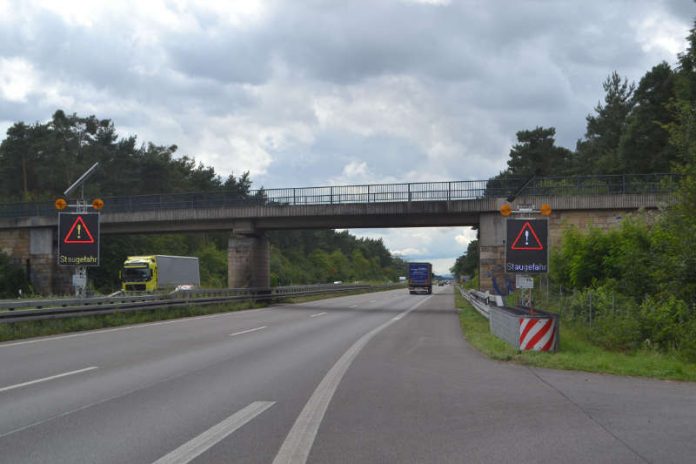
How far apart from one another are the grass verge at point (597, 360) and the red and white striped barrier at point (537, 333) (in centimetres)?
31

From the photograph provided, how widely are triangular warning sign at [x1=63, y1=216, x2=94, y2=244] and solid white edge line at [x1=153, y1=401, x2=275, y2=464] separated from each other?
678 inches

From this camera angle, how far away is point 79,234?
23.0m

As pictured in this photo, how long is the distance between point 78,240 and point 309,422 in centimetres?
1860

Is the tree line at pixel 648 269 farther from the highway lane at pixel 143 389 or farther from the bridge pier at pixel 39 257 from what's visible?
the bridge pier at pixel 39 257

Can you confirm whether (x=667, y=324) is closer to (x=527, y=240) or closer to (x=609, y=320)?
(x=609, y=320)

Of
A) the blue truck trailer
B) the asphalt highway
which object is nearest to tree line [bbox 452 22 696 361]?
the asphalt highway

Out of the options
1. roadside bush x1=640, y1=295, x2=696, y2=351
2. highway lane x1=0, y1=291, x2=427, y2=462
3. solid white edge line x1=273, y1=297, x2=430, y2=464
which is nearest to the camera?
solid white edge line x1=273, y1=297, x2=430, y2=464

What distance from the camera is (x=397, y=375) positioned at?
10.7m

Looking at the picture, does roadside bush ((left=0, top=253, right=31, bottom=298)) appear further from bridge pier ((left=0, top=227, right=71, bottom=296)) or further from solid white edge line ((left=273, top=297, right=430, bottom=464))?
solid white edge line ((left=273, top=297, right=430, bottom=464))

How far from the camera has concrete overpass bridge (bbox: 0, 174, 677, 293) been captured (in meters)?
31.7

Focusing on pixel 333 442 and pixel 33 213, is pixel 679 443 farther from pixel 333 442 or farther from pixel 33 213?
pixel 33 213

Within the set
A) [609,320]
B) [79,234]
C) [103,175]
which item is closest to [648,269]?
[609,320]

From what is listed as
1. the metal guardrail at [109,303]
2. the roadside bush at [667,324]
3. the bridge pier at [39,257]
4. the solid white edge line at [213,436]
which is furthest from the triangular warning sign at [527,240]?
the bridge pier at [39,257]

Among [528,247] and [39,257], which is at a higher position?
[39,257]
